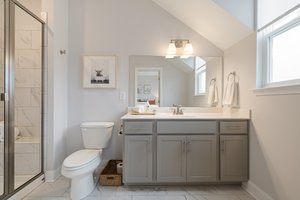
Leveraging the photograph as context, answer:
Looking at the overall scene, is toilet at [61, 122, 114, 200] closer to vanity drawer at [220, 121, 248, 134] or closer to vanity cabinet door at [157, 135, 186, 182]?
vanity cabinet door at [157, 135, 186, 182]

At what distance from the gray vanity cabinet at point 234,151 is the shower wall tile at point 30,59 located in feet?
7.76

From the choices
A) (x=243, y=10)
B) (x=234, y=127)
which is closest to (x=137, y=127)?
(x=234, y=127)

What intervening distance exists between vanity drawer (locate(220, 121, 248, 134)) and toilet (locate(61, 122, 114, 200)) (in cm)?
141

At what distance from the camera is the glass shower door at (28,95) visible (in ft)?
7.88

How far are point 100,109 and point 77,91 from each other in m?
0.42

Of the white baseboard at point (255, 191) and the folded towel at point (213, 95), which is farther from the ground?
the folded towel at point (213, 95)

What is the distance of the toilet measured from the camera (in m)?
2.08

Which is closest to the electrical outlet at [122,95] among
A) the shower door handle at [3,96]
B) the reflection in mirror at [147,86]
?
the reflection in mirror at [147,86]

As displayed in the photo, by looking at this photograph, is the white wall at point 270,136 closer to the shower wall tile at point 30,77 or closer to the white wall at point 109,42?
the white wall at point 109,42

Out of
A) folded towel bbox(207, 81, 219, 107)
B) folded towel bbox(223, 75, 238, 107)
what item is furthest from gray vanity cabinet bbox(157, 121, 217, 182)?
folded towel bbox(207, 81, 219, 107)

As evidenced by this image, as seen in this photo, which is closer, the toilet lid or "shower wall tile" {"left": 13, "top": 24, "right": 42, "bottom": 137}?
the toilet lid

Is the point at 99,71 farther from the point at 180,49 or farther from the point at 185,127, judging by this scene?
the point at 185,127

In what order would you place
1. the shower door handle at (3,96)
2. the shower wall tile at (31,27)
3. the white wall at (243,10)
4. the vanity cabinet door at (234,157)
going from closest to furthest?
1. the shower door handle at (3,96)
2. the white wall at (243,10)
3. the vanity cabinet door at (234,157)
4. the shower wall tile at (31,27)

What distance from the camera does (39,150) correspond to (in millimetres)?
2553
